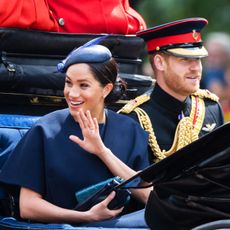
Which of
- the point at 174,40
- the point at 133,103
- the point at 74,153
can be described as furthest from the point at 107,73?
the point at 174,40

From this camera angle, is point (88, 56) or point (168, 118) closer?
point (88, 56)

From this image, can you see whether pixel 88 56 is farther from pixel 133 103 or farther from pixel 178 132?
pixel 178 132

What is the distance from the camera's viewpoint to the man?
618cm

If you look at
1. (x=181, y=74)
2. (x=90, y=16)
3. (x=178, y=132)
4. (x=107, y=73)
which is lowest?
(x=178, y=132)

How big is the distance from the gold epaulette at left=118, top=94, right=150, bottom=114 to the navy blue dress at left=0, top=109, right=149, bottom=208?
1.75 feet

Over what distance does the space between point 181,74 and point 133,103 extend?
31 centimetres

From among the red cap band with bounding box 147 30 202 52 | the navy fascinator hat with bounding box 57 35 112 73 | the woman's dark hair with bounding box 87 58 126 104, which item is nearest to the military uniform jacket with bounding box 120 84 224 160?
the red cap band with bounding box 147 30 202 52

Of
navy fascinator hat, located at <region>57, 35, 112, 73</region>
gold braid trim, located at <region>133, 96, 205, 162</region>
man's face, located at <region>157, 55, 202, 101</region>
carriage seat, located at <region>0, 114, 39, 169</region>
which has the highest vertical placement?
navy fascinator hat, located at <region>57, 35, 112, 73</region>

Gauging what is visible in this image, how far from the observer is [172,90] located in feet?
20.5

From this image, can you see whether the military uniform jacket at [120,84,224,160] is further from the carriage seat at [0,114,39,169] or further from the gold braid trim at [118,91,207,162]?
the carriage seat at [0,114,39,169]

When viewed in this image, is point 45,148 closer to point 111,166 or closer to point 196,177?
point 111,166

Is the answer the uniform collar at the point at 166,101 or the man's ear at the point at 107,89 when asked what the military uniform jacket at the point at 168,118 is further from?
the man's ear at the point at 107,89

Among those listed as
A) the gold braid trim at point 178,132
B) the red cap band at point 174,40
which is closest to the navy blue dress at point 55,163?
the gold braid trim at point 178,132

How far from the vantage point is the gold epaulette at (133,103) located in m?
6.20
